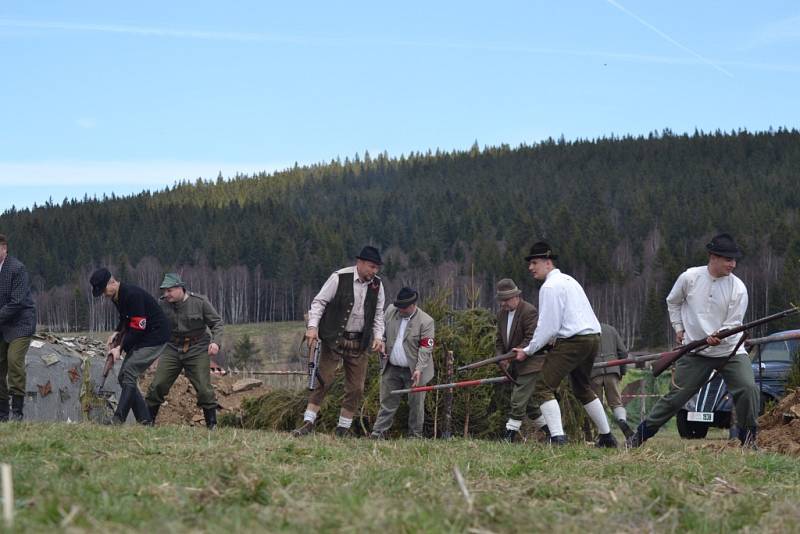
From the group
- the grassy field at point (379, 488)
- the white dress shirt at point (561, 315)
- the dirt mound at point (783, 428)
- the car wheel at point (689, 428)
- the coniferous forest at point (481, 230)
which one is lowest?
the car wheel at point (689, 428)

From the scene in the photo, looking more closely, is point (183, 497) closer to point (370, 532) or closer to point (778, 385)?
point (370, 532)

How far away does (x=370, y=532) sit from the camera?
4156 mm

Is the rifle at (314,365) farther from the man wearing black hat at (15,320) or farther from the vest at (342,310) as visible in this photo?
the man wearing black hat at (15,320)

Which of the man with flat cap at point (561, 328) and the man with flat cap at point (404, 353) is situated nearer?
the man with flat cap at point (561, 328)

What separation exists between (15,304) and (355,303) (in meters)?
3.57

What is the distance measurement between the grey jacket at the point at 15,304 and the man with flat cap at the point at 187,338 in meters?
1.52

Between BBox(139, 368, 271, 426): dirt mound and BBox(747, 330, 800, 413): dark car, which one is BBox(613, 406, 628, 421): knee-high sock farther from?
BBox(139, 368, 271, 426): dirt mound

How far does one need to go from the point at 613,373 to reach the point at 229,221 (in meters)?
140

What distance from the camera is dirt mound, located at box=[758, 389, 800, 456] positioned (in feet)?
35.2

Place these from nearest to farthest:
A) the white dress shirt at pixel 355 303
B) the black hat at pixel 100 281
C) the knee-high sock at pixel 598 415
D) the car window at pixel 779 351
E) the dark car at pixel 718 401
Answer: the knee-high sock at pixel 598 415 → the black hat at pixel 100 281 → the white dress shirt at pixel 355 303 → the dark car at pixel 718 401 → the car window at pixel 779 351

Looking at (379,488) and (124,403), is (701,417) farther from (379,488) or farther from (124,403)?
(379,488)

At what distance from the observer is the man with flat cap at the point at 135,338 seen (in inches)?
459

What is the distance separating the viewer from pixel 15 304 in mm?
11367

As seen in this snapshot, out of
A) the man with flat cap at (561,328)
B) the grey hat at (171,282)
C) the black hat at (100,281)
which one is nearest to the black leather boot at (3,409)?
the black hat at (100,281)
